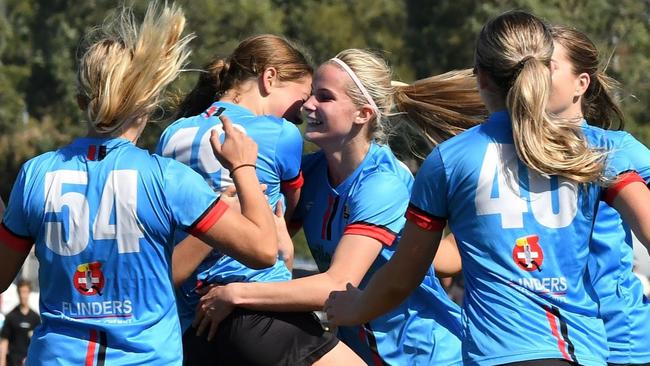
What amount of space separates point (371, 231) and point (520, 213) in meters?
1.27

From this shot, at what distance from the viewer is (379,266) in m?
5.41

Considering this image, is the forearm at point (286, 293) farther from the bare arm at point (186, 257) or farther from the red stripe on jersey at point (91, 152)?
the red stripe on jersey at point (91, 152)

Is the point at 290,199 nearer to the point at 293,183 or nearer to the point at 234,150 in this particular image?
the point at 293,183

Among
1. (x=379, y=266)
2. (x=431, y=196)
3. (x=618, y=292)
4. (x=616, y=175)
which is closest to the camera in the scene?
(x=431, y=196)

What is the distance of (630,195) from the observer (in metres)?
4.22

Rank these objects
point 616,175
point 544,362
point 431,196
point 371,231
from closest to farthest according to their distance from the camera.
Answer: point 544,362, point 431,196, point 616,175, point 371,231

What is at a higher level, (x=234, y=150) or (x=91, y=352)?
A: (x=234, y=150)

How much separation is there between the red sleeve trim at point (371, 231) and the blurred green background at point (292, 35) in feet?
69.9

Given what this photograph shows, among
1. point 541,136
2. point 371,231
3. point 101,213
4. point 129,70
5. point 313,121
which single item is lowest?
point 371,231

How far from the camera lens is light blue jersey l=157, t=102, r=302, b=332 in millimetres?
5316

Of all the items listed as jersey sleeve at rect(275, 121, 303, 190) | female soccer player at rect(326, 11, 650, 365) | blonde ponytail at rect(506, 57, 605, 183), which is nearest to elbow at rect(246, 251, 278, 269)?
female soccer player at rect(326, 11, 650, 365)

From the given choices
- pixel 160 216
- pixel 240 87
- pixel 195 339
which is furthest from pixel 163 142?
pixel 160 216

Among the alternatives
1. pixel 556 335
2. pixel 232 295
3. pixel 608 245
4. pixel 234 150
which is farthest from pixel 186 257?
pixel 556 335

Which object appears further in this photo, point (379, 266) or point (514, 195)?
point (379, 266)
